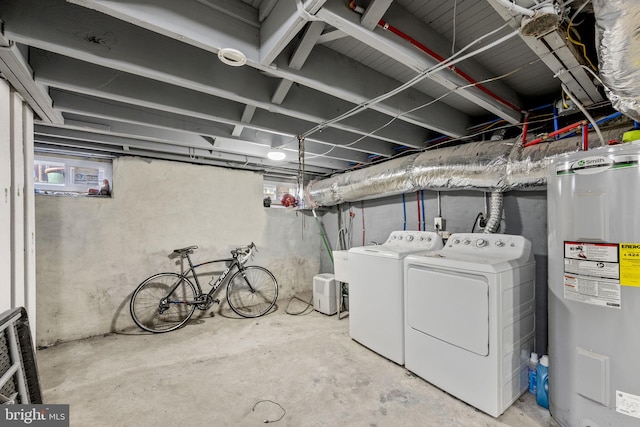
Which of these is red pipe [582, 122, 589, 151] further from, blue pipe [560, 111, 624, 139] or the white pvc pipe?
the white pvc pipe

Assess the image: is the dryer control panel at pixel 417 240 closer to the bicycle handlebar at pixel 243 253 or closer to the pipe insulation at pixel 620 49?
the pipe insulation at pixel 620 49

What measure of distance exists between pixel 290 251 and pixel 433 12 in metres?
3.51

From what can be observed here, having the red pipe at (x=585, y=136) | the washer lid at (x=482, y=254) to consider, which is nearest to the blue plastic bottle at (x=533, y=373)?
the washer lid at (x=482, y=254)

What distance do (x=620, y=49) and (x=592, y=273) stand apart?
41.5 inches

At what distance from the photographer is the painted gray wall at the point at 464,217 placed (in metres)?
2.10

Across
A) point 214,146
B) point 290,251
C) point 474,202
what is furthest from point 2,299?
A: point 474,202

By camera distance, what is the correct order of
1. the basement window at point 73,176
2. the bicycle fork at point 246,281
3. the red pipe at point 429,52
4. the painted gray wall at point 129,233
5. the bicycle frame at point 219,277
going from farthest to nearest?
the bicycle fork at point 246,281, the bicycle frame at point 219,277, the basement window at point 73,176, the painted gray wall at point 129,233, the red pipe at point 429,52

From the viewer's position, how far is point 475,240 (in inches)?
85.9

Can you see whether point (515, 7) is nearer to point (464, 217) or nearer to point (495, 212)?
point (495, 212)

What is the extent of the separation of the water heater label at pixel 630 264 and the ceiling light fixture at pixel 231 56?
207cm

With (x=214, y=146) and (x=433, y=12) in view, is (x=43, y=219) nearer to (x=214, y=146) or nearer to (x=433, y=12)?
(x=214, y=146)

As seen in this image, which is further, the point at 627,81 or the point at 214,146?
the point at 214,146

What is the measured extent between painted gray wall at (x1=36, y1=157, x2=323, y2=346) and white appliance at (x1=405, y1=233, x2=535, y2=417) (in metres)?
2.37

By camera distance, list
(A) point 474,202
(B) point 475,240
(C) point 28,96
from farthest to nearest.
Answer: (A) point 474,202
(B) point 475,240
(C) point 28,96
